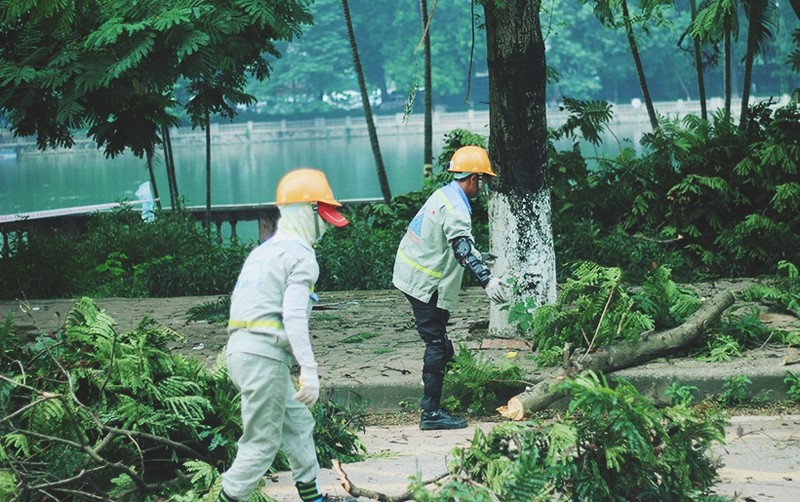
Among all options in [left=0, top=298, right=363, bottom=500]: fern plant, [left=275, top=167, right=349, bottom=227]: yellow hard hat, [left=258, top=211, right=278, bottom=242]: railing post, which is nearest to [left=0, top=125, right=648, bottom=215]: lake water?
[left=258, top=211, right=278, bottom=242]: railing post

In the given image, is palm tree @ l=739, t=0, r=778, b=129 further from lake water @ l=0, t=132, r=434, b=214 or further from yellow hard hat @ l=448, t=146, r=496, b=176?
lake water @ l=0, t=132, r=434, b=214

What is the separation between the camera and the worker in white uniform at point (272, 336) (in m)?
5.21

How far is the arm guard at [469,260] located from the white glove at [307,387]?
2.20m

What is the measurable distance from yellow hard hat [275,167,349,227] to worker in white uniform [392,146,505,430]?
197 cm

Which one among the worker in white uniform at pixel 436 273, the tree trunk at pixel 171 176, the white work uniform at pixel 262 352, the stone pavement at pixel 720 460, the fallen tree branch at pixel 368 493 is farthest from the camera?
the tree trunk at pixel 171 176

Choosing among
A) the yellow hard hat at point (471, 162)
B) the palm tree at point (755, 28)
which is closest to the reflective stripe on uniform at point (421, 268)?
the yellow hard hat at point (471, 162)

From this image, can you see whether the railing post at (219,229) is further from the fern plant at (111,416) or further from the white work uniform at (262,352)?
the white work uniform at (262,352)

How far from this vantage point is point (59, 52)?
1034 centimetres

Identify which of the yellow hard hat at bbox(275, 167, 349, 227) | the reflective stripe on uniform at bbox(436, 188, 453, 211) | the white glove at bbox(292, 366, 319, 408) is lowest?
the white glove at bbox(292, 366, 319, 408)

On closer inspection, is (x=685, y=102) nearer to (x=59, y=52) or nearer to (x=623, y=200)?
(x=623, y=200)

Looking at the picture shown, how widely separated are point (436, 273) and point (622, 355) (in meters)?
1.76

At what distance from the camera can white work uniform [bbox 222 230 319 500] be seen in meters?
5.27

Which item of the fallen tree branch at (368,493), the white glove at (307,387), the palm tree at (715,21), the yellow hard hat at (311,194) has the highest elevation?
the palm tree at (715,21)

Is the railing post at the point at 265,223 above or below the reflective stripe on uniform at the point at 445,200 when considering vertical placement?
below
